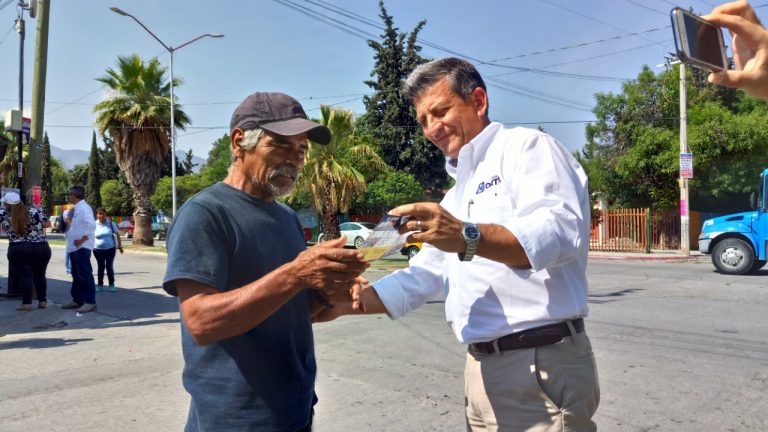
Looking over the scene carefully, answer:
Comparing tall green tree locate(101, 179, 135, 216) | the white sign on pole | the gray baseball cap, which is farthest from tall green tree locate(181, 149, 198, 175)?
the gray baseball cap

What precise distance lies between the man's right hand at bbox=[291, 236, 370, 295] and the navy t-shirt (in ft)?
1.09

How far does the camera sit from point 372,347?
266 inches

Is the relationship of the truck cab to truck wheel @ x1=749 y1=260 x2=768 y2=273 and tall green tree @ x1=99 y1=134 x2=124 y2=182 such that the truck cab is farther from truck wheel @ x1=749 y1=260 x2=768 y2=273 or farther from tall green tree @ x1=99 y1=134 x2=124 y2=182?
tall green tree @ x1=99 y1=134 x2=124 y2=182

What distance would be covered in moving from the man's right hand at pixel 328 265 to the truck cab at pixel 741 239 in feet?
49.5

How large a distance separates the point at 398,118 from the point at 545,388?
33.6 metres

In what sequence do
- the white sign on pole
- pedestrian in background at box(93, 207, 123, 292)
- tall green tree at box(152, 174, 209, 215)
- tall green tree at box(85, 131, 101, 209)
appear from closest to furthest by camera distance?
1. pedestrian in background at box(93, 207, 123, 292)
2. the white sign on pole
3. tall green tree at box(152, 174, 209, 215)
4. tall green tree at box(85, 131, 101, 209)

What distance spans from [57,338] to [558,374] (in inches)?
299

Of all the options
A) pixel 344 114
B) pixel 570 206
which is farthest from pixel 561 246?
pixel 344 114

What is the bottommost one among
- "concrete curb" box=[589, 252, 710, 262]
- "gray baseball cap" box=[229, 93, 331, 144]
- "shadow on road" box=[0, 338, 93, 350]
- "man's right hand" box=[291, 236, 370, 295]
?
"shadow on road" box=[0, 338, 93, 350]

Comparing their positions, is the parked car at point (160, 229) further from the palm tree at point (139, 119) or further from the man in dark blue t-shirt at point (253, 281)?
the man in dark blue t-shirt at point (253, 281)

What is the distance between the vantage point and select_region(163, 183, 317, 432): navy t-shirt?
1897 mm

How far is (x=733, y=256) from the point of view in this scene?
582 inches

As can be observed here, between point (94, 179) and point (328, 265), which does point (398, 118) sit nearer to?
point (328, 265)

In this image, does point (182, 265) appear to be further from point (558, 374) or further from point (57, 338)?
point (57, 338)
